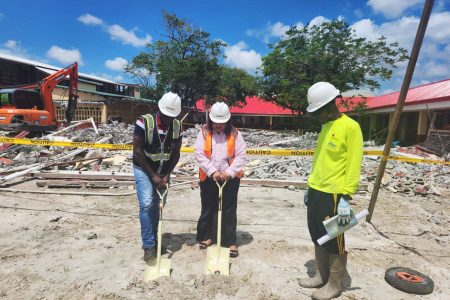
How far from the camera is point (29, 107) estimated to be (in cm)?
1692

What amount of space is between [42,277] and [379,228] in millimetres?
4878

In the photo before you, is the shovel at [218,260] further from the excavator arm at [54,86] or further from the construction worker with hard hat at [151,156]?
the excavator arm at [54,86]

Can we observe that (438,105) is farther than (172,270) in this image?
Yes

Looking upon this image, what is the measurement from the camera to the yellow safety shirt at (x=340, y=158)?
286 centimetres

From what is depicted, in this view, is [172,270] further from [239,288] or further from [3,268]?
[3,268]

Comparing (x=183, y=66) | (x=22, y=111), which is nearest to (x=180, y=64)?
(x=183, y=66)

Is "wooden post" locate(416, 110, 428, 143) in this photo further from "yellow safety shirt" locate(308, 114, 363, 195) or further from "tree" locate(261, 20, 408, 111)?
"yellow safety shirt" locate(308, 114, 363, 195)

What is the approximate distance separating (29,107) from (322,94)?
691 inches

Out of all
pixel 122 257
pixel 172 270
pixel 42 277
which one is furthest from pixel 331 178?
pixel 42 277

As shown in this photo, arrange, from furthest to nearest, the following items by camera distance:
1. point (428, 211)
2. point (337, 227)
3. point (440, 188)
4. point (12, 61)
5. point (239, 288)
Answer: point (12, 61) → point (440, 188) → point (428, 211) → point (239, 288) → point (337, 227)

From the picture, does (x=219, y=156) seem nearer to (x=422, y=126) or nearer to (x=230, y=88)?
(x=422, y=126)

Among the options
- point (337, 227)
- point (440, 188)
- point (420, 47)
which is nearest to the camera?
point (337, 227)

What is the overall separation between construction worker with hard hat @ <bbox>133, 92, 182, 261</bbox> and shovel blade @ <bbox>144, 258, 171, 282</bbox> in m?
0.15

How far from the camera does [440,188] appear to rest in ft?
29.3
